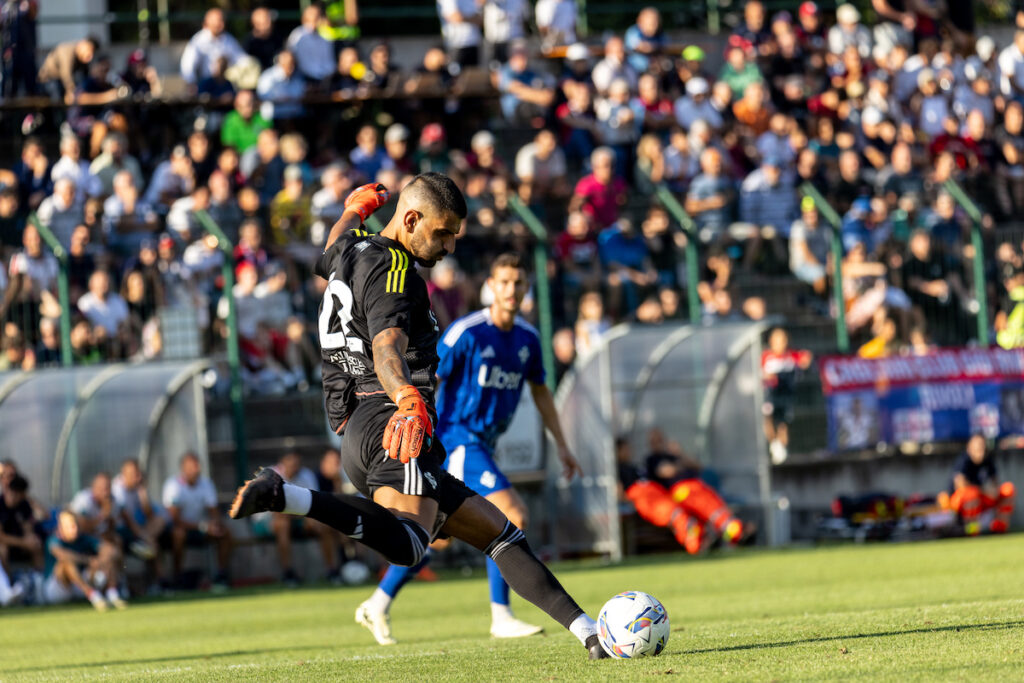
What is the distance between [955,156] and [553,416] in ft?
44.4

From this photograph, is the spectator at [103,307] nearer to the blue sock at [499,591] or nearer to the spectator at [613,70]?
the spectator at [613,70]

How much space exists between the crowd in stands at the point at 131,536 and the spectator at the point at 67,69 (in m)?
5.40

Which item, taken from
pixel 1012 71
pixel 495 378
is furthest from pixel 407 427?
pixel 1012 71

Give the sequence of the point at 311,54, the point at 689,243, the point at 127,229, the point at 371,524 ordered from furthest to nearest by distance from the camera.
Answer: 1. the point at 311,54
2. the point at 689,243
3. the point at 127,229
4. the point at 371,524

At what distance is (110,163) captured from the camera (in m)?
17.6

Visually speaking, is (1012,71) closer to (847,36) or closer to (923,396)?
(847,36)

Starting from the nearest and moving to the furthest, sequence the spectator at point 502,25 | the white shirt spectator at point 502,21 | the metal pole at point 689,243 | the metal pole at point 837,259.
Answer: the metal pole at point 689,243
the metal pole at point 837,259
the spectator at point 502,25
the white shirt spectator at point 502,21

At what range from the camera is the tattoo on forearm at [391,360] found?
609 cm

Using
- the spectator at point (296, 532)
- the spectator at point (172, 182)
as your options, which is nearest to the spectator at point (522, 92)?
the spectator at point (172, 182)

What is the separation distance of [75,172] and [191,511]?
434 cm

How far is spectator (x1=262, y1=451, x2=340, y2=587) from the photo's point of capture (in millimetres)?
15883

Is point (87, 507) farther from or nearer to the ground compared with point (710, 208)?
nearer to the ground

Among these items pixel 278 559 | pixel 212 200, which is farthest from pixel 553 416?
pixel 212 200

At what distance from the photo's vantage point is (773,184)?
18.8m
